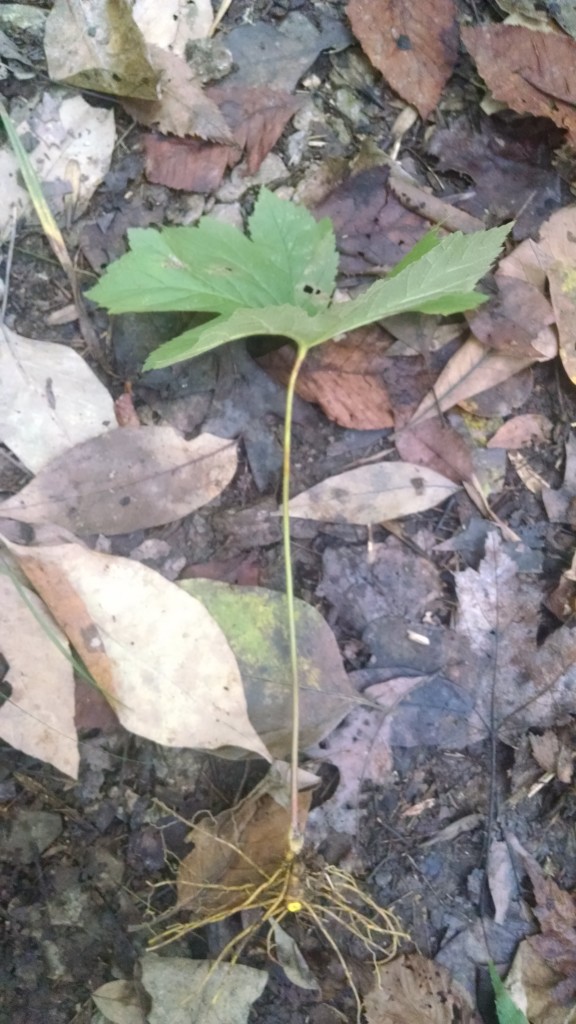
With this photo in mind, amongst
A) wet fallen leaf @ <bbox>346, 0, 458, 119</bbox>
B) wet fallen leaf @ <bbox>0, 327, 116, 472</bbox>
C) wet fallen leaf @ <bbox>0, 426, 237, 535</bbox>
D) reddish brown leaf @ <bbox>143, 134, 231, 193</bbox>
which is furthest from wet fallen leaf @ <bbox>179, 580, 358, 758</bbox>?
wet fallen leaf @ <bbox>346, 0, 458, 119</bbox>

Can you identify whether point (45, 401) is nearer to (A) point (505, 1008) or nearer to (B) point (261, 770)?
(B) point (261, 770)

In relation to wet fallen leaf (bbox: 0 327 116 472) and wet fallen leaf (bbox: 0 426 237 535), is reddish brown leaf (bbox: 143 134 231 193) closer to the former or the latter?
wet fallen leaf (bbox: 0 327 116 472)

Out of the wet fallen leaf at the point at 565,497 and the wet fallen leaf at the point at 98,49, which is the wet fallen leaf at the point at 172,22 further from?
the wet fallen leaf at the point at 565,497

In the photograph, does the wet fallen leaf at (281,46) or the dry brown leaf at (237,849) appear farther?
the wet fallen leaf at (281,46)

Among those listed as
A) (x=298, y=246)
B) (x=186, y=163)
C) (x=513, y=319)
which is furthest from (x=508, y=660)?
(x=186, y=163)

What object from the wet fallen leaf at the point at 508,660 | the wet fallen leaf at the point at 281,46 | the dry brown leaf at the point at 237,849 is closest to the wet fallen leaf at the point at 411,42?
the wet fallen leaf at the point at 281,46

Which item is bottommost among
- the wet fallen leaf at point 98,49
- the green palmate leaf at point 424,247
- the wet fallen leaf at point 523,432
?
the wet fallen leaf at point 523,432
